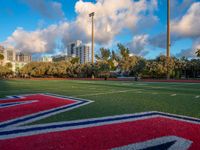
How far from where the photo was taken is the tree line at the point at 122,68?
32100 millimetres

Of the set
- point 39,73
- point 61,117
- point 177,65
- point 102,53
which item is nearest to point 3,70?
point 39,73

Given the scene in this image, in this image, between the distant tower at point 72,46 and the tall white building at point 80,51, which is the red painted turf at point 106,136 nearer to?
the tall white building at point 80,51

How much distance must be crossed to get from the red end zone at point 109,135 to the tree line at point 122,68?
28.1 m

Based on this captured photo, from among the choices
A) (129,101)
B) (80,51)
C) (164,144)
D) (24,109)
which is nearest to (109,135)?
(164,144)

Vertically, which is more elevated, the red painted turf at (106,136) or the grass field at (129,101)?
the grass field at (129,101)

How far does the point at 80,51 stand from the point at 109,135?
148 m

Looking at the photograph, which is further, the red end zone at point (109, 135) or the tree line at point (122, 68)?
the tree line at point (122, 68)

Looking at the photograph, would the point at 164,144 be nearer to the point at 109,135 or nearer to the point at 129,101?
the point at 109,135

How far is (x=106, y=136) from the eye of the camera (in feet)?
10.8

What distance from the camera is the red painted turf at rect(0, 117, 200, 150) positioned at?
9.48 feet

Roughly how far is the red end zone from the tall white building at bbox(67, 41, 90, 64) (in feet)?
455

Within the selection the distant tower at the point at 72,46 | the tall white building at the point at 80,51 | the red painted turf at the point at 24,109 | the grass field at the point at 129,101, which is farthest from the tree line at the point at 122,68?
the distant tower at the point at 72,46

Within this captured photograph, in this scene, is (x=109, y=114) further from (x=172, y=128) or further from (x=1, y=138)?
(x=1, y=138)

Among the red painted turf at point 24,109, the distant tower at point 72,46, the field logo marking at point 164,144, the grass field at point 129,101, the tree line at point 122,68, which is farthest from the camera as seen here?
the distant tower at point 72,46
